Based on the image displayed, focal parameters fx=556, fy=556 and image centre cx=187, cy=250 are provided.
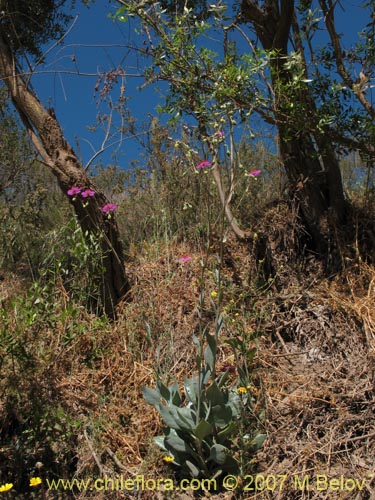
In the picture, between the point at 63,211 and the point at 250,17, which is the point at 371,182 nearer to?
the point at 250,17

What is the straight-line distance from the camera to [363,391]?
3.34 metres

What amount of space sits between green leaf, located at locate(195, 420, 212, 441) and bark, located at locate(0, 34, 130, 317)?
1.79 meters

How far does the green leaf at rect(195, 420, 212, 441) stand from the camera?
111 inches

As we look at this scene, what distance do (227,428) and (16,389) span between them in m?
1.46

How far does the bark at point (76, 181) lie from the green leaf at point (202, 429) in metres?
1.79

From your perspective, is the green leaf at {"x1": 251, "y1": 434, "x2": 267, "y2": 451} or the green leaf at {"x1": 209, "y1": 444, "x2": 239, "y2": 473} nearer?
the green leaf at {"x1": 209, "y1": 444, "x2": 239, "y2": 473}

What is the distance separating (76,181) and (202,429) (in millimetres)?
2541

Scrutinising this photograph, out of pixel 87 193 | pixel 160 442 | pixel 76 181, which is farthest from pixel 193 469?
pixel 76 181

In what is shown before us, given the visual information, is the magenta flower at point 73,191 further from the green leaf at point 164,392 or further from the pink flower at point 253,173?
the green leaf at point 164,392

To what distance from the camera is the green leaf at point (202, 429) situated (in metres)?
2.82

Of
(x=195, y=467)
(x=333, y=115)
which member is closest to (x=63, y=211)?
(x=333, y=115)

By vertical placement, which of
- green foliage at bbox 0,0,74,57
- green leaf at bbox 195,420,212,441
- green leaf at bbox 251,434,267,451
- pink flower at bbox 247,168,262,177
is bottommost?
green leaf at bbox 251,434,267,451

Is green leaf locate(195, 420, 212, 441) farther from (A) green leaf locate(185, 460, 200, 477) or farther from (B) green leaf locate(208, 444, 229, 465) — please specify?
(A) green leaf locate(185, 460, 200, 477)

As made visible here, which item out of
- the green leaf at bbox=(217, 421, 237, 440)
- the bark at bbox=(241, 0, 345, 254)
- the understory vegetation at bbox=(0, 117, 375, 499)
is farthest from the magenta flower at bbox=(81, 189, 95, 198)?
the green leaf at bbox=(217, 421, 237, 440)
